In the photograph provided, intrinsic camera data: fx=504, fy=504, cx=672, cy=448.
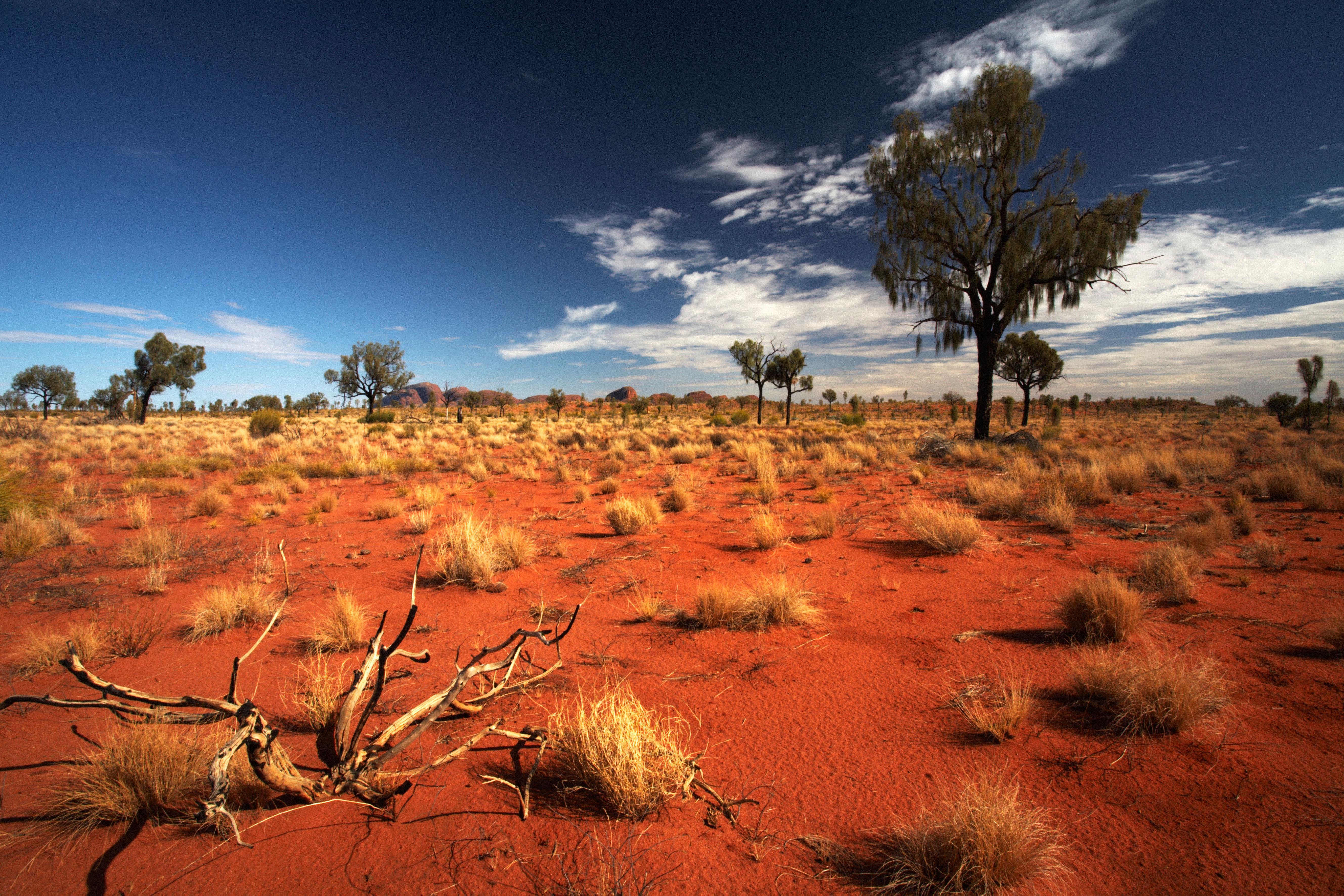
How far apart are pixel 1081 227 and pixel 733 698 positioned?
2042 cm

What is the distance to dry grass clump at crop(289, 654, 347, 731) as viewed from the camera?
3129 millimetres

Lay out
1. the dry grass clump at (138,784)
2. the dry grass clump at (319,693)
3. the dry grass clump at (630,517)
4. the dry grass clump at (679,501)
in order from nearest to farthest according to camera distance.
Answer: the dry grass clump at (138,784), the dry grass clump at (319,693), the dry grass clump at (630,517), the dry grass clump at (679,501)

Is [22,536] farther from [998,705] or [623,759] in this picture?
[998,705]

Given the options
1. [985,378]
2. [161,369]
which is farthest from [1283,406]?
[161,369]

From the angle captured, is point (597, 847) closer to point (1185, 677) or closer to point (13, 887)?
point (13, 887)

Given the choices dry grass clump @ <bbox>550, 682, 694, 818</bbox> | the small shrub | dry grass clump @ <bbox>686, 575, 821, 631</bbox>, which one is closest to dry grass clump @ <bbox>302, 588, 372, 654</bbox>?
dry grass clump @ <bbox>550, 682, 694, 818</bbox>

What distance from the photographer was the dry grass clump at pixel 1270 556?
5.44 meters

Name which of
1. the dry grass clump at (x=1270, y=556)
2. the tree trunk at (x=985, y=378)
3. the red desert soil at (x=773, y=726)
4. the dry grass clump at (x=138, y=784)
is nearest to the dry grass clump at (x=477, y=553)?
the red desert soil at (x=773, y=726)

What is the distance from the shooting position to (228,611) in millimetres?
4789

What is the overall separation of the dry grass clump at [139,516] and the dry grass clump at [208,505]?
62 centimetres

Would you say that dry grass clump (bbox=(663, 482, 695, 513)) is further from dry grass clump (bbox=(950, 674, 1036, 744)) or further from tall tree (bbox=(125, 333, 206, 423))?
tall tree (bbox=(125, 333, 206, 423))

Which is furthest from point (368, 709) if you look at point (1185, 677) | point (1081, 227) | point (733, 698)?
point (1081, 227)

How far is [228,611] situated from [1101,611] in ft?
25.4

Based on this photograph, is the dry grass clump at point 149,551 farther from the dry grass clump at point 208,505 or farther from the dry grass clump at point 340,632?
the dry grass clump at point 340,632
